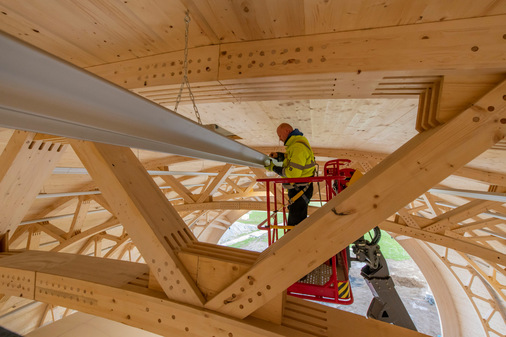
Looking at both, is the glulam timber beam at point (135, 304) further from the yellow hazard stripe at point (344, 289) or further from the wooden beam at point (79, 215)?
the wooden beam at point (79, 215)

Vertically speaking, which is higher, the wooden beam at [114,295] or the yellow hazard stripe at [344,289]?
the wooden beam at [114,295]

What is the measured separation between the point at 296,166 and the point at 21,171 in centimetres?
317

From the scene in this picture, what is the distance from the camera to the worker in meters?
3.26

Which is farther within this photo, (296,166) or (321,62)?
(296,166)

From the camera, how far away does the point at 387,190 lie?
3.84 feet

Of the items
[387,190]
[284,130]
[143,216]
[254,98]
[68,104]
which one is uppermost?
[284,130]

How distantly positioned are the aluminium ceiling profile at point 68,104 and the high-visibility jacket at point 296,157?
230cm

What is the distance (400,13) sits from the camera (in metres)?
1.42

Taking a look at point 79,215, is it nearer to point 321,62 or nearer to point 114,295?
point 114,295

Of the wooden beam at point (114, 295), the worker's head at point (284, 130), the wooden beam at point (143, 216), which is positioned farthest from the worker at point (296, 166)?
the wooden beam at point (114, 295)

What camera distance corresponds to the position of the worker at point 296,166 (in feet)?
10.7

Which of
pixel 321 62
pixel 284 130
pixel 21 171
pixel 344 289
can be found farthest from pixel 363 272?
pixel 21 171

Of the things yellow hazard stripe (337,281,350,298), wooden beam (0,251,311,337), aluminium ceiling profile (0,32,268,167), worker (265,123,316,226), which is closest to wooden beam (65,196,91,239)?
wooden beam (0,251,311,337)

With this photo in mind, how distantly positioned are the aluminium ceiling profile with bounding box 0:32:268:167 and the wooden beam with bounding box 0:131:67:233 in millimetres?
2101
